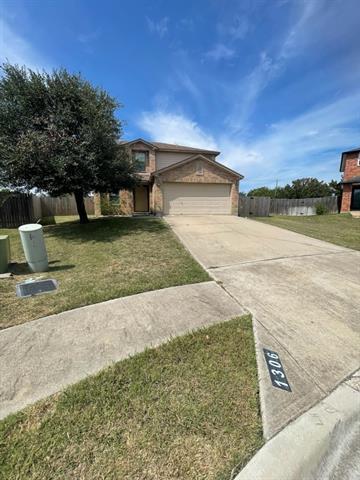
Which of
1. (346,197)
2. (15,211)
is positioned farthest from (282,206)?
(15,211)

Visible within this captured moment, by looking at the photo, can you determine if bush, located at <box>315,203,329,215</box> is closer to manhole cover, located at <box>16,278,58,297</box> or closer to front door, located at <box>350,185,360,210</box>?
front door, located at <box>350,185,360,210</box>

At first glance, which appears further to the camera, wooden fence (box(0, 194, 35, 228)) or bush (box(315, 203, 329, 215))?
bush (box(315, 203, 329, 215))

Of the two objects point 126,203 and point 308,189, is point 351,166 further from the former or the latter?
point 308,189

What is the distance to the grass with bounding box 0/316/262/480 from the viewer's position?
1.50 meters

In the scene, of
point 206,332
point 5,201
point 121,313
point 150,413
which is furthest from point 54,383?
point 5,201

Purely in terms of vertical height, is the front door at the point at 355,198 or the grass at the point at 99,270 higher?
the front door at the point at 355,198

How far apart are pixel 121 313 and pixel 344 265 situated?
5425mm

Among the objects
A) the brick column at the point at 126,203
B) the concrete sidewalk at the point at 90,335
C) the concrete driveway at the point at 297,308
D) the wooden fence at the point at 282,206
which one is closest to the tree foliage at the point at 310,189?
the wooden fence at the point at 282,206

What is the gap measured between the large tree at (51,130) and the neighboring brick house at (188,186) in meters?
5.68

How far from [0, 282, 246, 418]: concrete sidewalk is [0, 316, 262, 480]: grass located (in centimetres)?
22

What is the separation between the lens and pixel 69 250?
708 cm

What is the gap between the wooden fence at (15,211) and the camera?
12.5 meters

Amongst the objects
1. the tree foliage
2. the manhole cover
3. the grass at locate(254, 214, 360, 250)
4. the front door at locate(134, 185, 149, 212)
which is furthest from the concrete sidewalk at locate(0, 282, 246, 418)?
the tree foliage

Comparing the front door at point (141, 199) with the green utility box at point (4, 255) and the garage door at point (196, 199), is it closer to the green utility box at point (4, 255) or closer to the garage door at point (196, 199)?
the garage door at point (196, 199)
